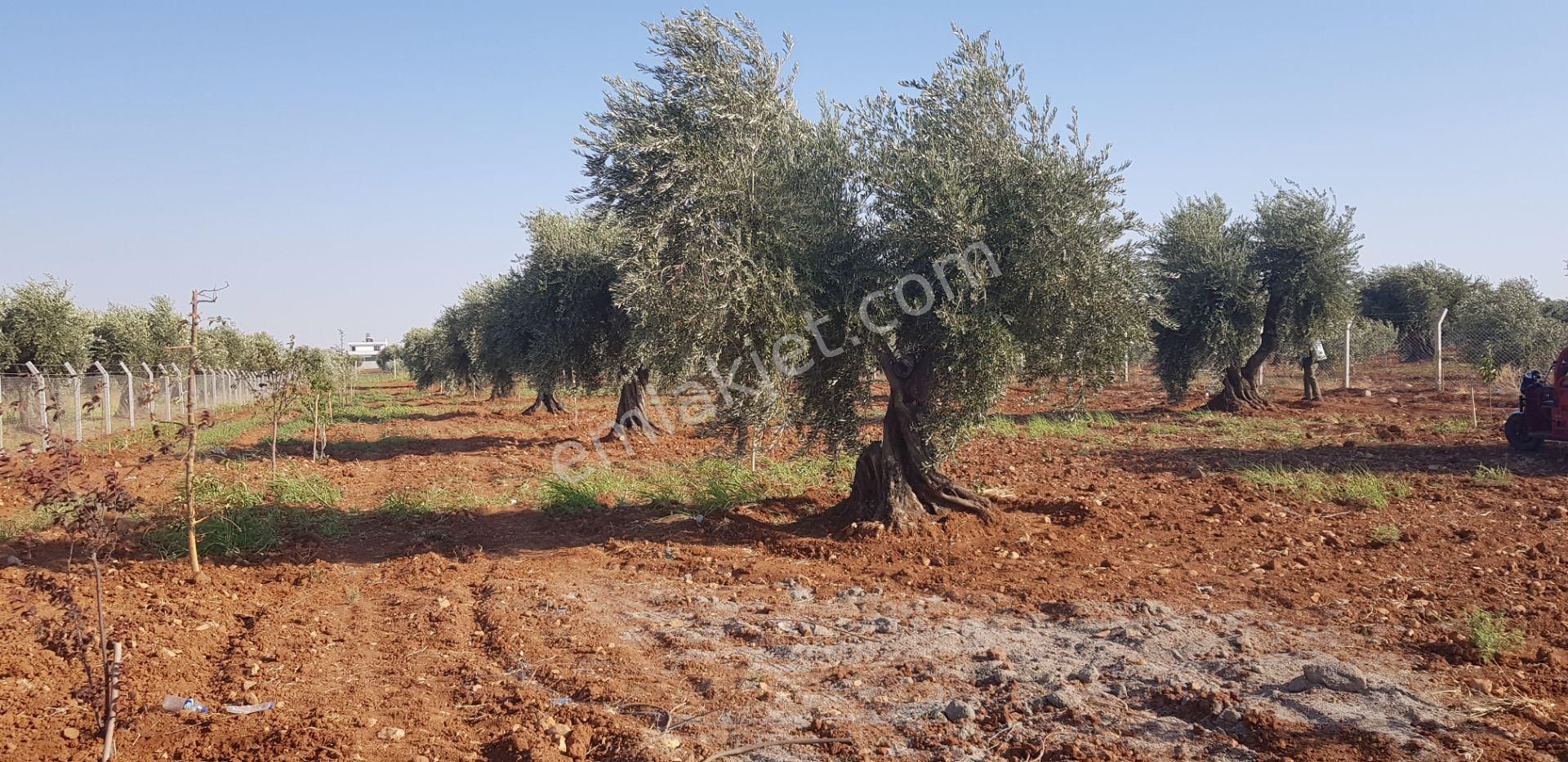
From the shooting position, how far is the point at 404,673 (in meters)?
5.75

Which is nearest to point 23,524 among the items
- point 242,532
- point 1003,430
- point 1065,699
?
point 242,532

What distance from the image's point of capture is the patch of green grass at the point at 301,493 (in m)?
11.1

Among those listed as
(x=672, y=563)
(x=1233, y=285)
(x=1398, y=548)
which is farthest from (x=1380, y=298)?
(x=672, y=563)

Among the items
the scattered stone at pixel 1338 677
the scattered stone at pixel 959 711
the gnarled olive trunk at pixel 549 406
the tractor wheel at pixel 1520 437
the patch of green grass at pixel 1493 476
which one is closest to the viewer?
the scattered stone at pixel 959 711

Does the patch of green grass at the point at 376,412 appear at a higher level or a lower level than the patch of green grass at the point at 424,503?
higher

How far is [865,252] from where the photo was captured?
9141 millimetres

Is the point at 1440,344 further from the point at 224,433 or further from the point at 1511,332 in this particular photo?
the point at 224,433

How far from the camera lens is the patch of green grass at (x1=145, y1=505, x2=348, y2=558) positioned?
359 inches

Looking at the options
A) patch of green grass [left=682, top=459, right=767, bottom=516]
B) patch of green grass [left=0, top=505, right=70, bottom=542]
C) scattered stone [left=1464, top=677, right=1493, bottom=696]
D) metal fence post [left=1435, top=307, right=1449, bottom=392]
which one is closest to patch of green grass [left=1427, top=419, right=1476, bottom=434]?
metal fence post [left=1435, top=307, right=1449, bottom=392]

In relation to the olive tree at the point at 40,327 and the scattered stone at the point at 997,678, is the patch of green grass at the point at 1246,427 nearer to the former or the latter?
the scattered stone at the point at 997,678

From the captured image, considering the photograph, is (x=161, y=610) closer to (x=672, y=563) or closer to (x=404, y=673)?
(x=404, y=673)

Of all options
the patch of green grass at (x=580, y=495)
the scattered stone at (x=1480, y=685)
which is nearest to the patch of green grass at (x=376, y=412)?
the patch of green grass at (x=580, y=495)

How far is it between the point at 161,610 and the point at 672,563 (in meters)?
4.02

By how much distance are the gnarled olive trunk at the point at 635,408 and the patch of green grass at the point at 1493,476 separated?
47.1ft
